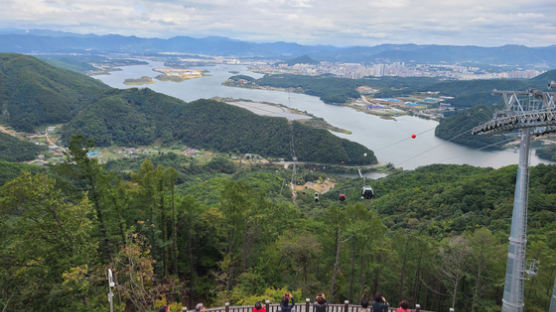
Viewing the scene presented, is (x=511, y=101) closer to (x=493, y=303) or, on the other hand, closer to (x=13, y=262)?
(x=493, y=303)

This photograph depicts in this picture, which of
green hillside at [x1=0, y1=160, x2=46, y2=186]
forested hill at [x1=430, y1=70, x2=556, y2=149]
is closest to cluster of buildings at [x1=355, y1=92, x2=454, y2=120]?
forested hill at [x1=430, y1=70, x2=556, y2=149]

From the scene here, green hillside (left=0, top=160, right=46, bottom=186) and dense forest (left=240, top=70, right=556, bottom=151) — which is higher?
dense forest (left=240, top=70, right=556, bottom=151)

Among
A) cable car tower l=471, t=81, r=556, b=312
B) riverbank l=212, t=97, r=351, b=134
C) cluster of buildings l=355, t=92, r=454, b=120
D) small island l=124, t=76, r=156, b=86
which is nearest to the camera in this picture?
cable car tower l=471, t=81, r=556, b=312

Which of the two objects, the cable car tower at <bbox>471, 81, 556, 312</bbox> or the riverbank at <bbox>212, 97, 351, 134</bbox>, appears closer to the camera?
the cable car tower at <bbox>471, 81, 556, 312</bbox>

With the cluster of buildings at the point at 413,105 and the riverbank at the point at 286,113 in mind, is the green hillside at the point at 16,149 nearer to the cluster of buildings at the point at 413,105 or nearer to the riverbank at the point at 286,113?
the riverbank at the point at 286,113

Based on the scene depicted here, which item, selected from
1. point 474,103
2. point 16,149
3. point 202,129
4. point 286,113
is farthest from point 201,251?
point 474,103

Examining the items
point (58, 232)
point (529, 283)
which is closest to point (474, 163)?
point (529, 283)

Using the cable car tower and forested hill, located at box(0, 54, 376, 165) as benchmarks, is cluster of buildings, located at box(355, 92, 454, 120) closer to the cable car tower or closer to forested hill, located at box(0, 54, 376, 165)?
forested hill, located at box(0, 54, 376, 165)
